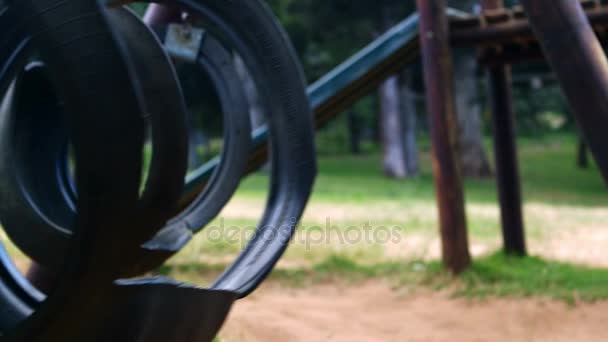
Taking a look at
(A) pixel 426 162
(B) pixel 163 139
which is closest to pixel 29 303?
(B) pixel 163 139

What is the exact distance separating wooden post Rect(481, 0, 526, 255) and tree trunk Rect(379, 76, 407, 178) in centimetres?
1377

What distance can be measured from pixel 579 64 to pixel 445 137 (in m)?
2.74

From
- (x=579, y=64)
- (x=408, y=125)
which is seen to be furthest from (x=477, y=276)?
(x=408, y=125)

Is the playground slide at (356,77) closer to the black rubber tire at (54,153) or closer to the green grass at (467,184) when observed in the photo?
the black rubber tire at (54,153)

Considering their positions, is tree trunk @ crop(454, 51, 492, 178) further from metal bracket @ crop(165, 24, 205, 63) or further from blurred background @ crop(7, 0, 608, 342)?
metal bracket @ crop(165, 24, 205, 63)

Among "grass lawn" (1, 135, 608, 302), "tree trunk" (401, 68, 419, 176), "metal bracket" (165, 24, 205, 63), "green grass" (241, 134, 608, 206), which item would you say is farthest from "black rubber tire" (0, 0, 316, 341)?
"tree trunk" (401, 68, 419, 176)

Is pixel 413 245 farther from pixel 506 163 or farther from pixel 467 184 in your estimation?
pixel 467 184

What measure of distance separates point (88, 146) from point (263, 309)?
10.8 ft

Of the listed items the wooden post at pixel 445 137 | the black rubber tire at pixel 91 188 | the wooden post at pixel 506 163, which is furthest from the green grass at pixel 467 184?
the black rubber tire at pixel 91 188

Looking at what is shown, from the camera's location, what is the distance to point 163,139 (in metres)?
3.22

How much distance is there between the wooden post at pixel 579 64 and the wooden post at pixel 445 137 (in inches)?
102

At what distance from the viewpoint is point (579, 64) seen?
3.41 metres

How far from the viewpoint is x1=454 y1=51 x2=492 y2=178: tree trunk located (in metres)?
20.0

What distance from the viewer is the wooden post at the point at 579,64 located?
3.36 meters
